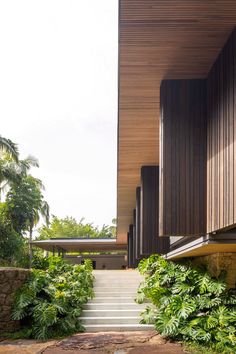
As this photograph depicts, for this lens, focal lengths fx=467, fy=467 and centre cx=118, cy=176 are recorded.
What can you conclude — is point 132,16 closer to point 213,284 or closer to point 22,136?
point 213,284

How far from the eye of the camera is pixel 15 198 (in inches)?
1192

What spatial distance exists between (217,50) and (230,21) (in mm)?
946

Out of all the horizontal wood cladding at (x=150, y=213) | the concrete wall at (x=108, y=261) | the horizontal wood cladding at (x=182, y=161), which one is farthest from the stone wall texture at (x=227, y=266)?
the concrete wall at (x=108, y=261)

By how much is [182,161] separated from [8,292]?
4376 millimetres

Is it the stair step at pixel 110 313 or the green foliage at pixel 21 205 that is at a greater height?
the green foliage at pixel 21 205

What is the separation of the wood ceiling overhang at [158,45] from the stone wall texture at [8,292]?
4177 mm

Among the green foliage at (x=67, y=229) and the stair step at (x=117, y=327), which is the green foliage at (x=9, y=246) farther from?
the green foliage at (x=67, y=229)

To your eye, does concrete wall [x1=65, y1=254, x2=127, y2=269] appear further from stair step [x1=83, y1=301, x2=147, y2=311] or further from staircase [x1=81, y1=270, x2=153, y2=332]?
stair step [x1=83, y1=301, x2=147, y2=311]

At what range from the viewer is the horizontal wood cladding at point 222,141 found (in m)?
6.93

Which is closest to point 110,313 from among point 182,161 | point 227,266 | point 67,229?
point 227,266

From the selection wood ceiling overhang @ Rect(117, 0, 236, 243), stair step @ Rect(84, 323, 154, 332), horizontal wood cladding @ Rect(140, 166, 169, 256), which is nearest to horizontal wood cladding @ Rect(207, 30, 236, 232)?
wood ceiling overhang @ Rect(117, 0, 236, 243)

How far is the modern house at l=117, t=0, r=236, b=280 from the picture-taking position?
6820 mm

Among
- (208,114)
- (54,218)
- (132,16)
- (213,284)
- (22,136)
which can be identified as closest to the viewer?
(132,16)

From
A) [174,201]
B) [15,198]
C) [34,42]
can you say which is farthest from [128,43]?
[15,198]
